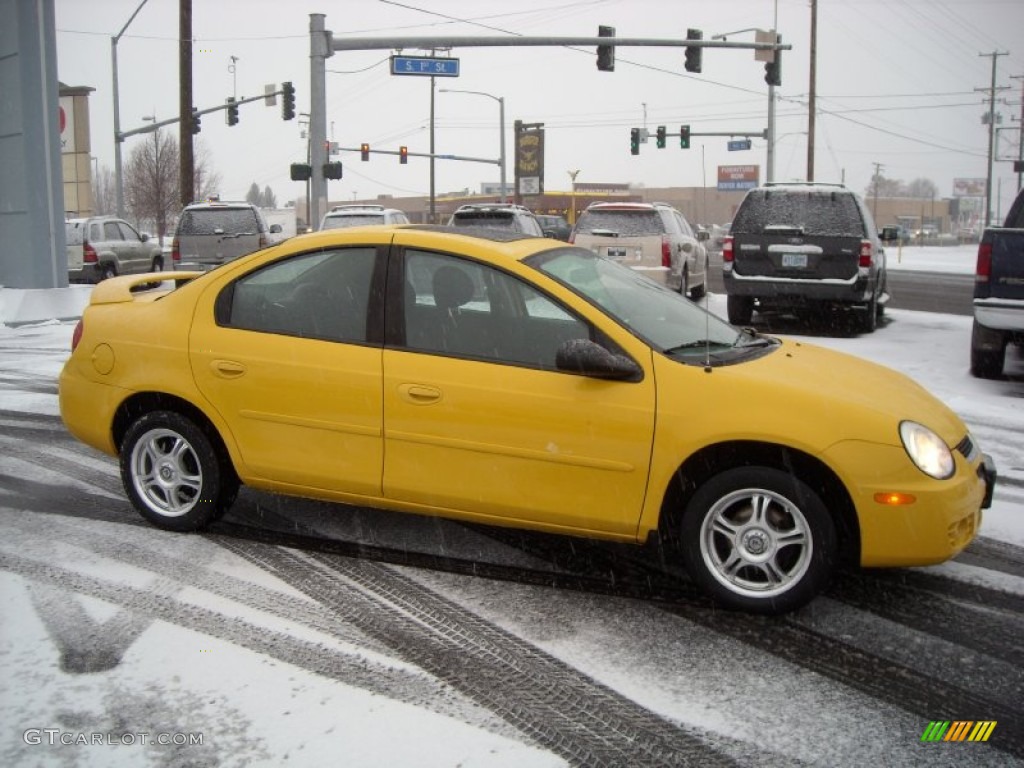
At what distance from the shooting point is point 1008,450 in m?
7.13

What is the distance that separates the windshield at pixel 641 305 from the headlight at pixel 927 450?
930 mm

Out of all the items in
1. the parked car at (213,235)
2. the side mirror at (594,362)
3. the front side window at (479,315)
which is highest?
the parked car at (213,235)

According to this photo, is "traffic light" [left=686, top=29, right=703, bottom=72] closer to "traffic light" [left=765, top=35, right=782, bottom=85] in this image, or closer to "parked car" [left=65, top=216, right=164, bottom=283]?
"traffic light" [left=765, top=35, right=782, bottom=85]

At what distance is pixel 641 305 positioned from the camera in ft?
15.7

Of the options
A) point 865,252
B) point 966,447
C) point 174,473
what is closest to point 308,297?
point 174,473

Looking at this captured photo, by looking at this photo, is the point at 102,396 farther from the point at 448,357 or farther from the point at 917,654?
the point at 917,654

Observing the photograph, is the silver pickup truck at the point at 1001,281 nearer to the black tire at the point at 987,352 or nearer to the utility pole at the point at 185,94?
the black tire at the point at 987,352

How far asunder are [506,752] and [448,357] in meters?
1.90

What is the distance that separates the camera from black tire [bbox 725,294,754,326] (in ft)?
46.3

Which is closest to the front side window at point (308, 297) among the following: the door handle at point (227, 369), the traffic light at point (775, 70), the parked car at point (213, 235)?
the door handle at point (227, 369)

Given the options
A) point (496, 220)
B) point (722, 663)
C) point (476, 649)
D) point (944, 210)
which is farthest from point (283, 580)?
point (944, 210)

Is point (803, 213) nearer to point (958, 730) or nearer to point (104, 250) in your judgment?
point (958, 730)

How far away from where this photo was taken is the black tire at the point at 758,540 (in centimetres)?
395

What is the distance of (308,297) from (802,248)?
31.4ft
